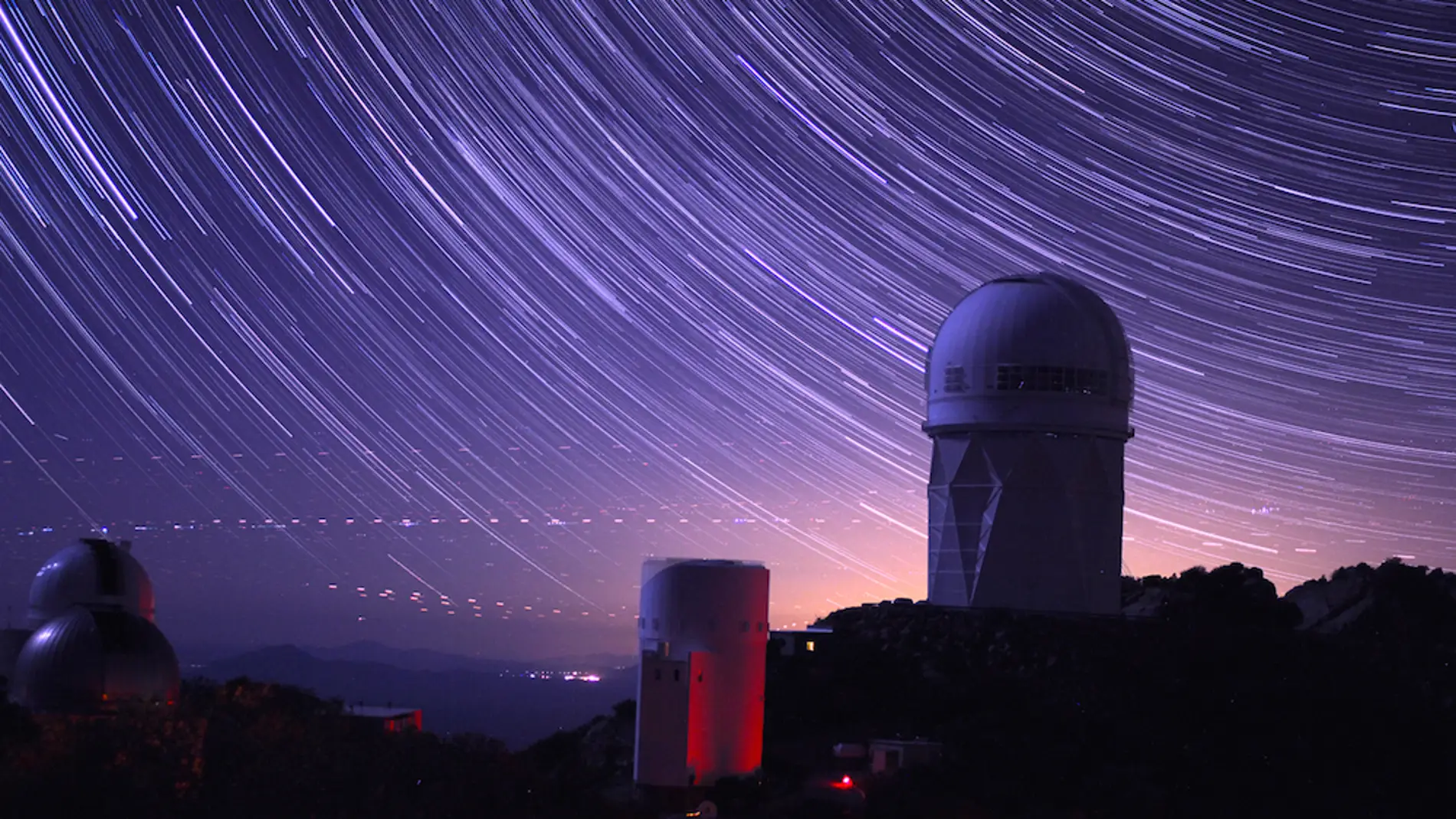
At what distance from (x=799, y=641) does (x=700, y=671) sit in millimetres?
7902

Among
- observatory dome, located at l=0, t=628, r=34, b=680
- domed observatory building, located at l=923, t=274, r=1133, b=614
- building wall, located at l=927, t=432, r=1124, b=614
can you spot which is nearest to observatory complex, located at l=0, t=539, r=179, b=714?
observatory dome, located at l=0, t=628, r=34, b=680

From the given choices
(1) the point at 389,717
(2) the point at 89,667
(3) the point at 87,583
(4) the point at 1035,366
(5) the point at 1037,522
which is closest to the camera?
(2) the point at 89,667

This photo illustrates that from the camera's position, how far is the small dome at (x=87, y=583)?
135ft

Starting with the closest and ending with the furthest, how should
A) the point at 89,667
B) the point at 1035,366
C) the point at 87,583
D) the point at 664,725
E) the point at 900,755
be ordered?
the point at 664,725
the point at 900,755
the point at 89,667
the point at 1035,366
the point at 87,583

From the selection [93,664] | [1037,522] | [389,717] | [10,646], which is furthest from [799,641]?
[10,646]

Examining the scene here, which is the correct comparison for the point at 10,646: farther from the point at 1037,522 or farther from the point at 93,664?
the point at 1037,522

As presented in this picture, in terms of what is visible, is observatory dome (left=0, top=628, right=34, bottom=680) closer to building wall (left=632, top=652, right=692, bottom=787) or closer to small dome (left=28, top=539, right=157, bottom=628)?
small dome (left=28, top=539, right=157, bottom=628)

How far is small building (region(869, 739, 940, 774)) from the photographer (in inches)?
1235

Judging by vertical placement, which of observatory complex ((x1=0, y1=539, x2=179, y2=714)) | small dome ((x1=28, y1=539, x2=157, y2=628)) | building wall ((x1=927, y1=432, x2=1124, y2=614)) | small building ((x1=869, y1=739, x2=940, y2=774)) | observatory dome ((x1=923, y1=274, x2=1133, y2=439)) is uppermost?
observatory dome ((x1=923, y1=274, x2=1133, y2=439))

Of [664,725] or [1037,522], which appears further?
[1037,522]

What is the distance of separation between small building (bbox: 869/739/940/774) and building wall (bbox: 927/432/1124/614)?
27.5 ft

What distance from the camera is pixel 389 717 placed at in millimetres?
38688

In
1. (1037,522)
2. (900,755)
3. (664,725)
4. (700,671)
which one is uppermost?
(1037,522)

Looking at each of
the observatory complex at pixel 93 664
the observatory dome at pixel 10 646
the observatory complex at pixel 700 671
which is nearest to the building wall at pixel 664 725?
the observatory complex at pixel 700 671
